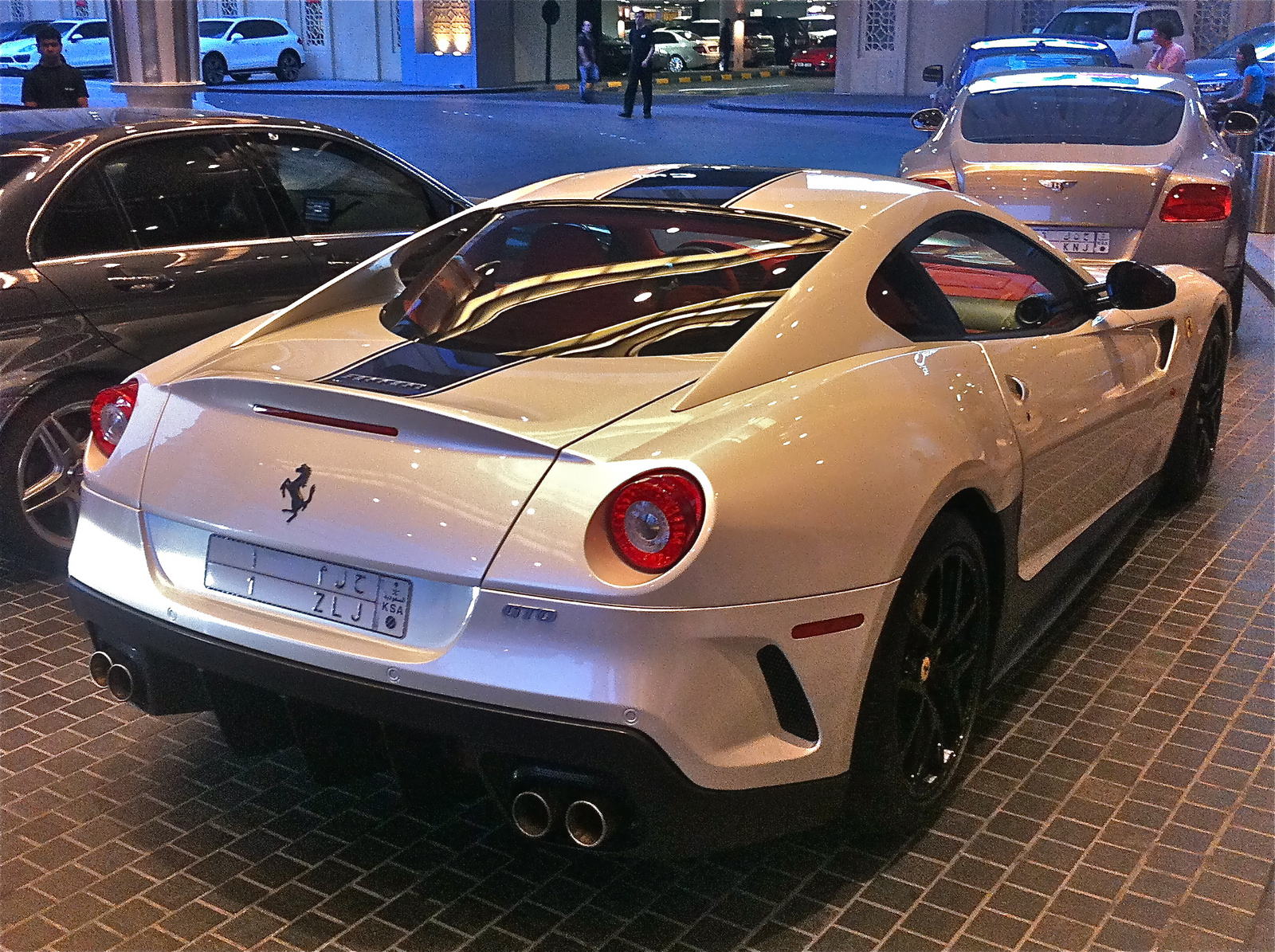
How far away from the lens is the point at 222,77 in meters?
37.9

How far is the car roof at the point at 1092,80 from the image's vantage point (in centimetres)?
832

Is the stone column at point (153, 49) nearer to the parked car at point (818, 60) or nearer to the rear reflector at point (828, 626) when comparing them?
the rear reflector at point (828, 626)

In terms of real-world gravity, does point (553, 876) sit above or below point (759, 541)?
below

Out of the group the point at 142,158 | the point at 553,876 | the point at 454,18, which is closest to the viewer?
the point at 553,876

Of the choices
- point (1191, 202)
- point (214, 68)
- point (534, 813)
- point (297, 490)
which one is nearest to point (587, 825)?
point (534, 813)

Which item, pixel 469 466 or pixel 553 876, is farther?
pixel 553 876

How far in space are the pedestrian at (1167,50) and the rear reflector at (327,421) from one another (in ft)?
44.7

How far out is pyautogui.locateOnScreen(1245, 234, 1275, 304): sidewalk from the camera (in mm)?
10547

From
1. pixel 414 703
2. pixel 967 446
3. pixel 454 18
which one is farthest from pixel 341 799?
pixel 454 18

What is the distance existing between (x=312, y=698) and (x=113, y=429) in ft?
3.05

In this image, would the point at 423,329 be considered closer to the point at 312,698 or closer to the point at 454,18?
the point at 312,698

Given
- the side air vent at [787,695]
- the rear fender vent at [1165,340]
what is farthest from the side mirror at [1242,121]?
the side air vent at [787,695]

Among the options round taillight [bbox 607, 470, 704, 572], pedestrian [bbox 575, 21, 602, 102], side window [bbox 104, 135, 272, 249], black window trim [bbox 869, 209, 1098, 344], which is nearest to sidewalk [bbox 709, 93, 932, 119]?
pedestrian [bbox 575, 21, 602, 102]

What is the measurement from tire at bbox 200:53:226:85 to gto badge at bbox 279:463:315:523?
3721 centimetres
